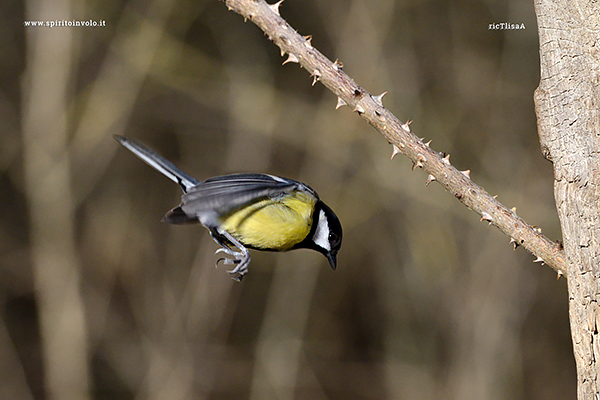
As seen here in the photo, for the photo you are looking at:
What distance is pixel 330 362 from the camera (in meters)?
5.70

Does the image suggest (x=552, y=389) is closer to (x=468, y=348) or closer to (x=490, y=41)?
(x=468, y=348)

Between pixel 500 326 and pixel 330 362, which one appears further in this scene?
pixel 330 362

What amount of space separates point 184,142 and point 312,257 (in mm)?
1767

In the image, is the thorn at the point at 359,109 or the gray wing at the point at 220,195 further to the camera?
the gray wing at the point at 220,195

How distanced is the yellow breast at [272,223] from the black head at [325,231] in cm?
7

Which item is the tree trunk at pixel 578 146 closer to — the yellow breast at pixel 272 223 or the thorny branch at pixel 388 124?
the thorny branch at pixel 388 124

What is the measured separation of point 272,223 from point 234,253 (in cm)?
23

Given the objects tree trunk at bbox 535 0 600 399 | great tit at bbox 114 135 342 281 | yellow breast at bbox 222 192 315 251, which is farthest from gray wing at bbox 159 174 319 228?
tree trunk at bbox 535 0 600 399

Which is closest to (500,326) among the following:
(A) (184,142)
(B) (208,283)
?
(B) (208,283)

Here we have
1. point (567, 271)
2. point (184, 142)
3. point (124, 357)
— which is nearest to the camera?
point (567, 271)

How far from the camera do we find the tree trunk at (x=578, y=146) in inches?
52.3

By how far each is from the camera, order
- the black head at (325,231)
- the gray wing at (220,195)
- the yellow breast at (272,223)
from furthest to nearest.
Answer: the black head at (325,231)
the yellow breast at (272,223)
the gray wing at (220,195)

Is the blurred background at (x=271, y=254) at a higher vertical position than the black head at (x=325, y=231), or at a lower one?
higher

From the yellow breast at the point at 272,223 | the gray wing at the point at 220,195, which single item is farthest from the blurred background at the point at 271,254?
the gray wing at the point at 220,195
